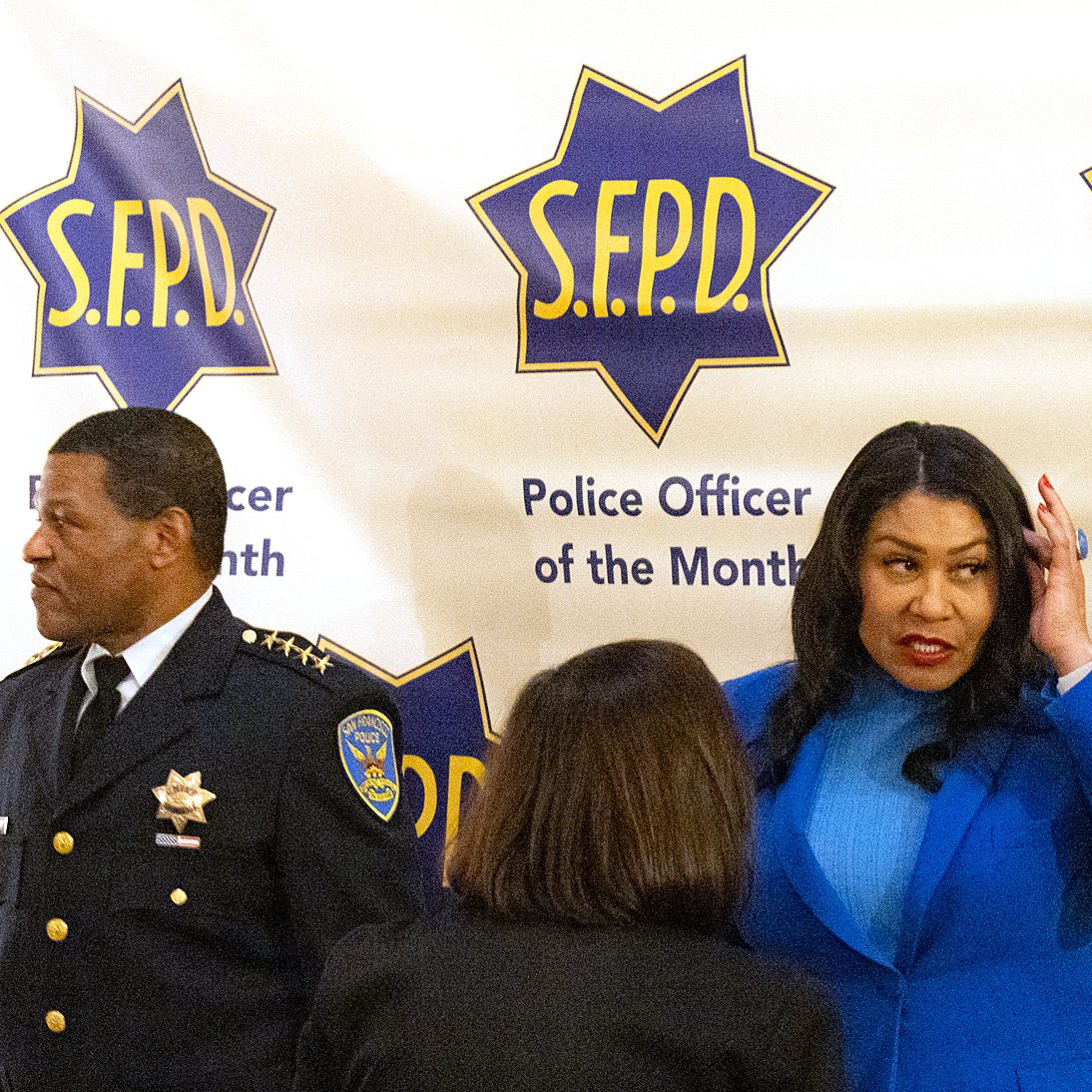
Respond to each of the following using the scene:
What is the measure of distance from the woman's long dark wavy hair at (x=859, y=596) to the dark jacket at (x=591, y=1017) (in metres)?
0.59

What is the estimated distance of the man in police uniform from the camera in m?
1.89

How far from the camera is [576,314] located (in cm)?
250

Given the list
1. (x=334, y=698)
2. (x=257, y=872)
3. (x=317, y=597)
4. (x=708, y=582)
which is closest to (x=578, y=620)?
(x=708, y=582)

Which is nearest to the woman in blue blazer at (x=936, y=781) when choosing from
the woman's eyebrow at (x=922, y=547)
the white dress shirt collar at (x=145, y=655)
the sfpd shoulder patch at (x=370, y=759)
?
the woman's eyebrow at (x=922, y=547)

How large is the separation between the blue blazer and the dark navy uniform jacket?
1.74ft

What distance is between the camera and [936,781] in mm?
1798

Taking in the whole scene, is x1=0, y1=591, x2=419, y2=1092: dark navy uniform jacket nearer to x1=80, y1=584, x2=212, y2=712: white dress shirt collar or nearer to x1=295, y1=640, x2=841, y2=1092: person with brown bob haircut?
x1=80, y1=584, x2=212, y2=712: white dress shirt collar

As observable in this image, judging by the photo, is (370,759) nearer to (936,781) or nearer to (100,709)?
(100,709)

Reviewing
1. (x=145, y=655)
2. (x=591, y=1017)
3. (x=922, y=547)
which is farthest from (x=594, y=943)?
(x=145, y=655)

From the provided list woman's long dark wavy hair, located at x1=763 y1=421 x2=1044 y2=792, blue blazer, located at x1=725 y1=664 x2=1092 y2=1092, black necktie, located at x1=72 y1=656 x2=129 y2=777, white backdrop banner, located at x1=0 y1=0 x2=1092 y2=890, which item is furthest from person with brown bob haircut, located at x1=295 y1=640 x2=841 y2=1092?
white backdrop banner, located at x1=0 y1=0 x2=1092 y2=890

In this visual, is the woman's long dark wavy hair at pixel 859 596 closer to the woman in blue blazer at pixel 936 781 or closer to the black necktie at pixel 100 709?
the woman in blue blazer at pixel 936 781

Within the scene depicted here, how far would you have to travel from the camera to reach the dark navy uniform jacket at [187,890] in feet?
6.18

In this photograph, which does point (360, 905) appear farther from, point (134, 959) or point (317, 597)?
point (317, 597)

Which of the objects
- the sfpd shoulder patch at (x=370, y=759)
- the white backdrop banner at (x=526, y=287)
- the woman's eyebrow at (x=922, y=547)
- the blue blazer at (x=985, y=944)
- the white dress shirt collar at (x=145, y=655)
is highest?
the white backdrop banner at (x=526, y=287)
